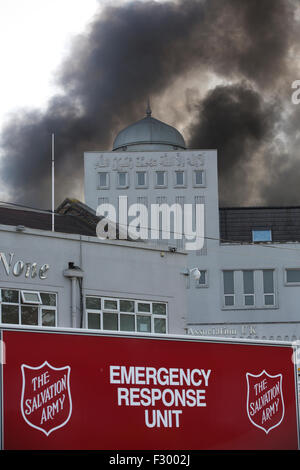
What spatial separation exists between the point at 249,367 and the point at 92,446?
3.27 meters

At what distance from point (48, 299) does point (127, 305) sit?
3.96m

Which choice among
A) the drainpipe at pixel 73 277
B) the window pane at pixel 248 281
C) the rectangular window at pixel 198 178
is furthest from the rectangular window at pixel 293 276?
the drainpipe at pixel 73 277

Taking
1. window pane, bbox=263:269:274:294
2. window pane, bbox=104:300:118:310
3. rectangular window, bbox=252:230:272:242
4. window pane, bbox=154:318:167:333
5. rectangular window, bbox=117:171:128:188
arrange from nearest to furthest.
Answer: window pane, bbox=104:300:118:310
window pane, bbox=154:318:167:333
window pane, bbox=263:269:274:294
rectangular window, bbox=117:171:128:188
rectangular window, bbox=252:230:272:242

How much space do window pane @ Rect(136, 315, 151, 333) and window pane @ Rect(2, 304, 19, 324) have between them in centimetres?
611

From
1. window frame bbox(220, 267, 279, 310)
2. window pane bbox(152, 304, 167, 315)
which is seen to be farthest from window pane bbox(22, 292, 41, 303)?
window frame bbox(220, 267, 279, 310)

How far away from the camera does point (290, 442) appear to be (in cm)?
1476

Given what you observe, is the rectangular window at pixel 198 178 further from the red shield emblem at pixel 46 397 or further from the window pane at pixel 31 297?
the red shield emblem at pixel 46 397

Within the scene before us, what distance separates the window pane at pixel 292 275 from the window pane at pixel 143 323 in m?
40.1

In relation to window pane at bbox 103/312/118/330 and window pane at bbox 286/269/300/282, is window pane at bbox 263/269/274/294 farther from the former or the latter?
window pane at bbox 103/312/118/330

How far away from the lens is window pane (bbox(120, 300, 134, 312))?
37.8m

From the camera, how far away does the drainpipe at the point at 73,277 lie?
35875 millimetres

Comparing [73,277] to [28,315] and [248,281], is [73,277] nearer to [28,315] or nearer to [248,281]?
[28,315]

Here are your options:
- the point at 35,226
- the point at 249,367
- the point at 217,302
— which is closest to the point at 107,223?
the point at 35,226
